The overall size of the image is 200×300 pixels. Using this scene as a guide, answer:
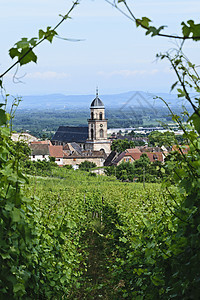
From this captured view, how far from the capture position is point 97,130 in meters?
104

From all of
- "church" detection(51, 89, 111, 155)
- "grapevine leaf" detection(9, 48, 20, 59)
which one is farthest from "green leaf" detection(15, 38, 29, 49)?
"church" detection(51, 89, 111, 155)

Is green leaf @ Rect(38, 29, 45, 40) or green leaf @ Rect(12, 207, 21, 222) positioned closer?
green leaf @ Rect(38, 29, 45, 40)

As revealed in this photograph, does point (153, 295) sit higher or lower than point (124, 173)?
lower

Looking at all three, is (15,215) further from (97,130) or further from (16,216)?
(97,130)

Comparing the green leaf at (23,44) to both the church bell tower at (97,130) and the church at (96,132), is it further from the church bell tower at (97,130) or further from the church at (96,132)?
the church bell tower at (97,130)

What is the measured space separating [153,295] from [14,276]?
1321 millimetres

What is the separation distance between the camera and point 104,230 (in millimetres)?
12641

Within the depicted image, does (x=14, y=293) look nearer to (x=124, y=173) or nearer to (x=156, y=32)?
(x=156, y=32)

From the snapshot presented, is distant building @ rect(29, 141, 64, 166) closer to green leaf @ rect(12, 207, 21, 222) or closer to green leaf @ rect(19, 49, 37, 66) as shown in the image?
green leaf @ rect(12, 207, 21, 222)

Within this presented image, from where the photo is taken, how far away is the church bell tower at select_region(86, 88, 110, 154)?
338 feet

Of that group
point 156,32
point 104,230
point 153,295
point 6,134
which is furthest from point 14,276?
point 104,230

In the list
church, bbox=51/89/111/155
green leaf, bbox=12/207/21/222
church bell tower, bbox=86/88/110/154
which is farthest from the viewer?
church bell tower, bbox=86/88/110/154

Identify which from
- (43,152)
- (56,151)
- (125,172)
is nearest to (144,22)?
(125,172)

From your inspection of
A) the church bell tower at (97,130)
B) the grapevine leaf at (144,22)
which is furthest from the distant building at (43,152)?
the grapevine leaf at (144,22)
